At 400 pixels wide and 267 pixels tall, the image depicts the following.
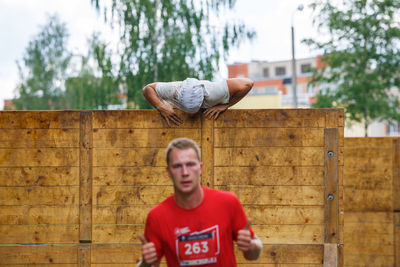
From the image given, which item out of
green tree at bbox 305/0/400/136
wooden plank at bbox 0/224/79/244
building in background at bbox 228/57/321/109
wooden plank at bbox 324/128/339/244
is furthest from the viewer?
building in background at bbox 228/57/321/109

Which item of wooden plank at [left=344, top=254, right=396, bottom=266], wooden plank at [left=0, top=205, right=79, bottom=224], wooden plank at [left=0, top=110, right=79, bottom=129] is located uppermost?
wooden plank at [left=0, top=110, right=79, bottom=129]

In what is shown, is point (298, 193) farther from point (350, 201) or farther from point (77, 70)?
point (77, 70)

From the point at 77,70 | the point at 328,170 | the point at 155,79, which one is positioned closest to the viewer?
the point at 328,170

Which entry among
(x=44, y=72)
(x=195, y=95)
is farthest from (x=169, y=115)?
(x=44, y=72)

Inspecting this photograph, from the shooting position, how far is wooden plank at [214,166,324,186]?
6578 mm

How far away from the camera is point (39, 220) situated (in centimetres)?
661

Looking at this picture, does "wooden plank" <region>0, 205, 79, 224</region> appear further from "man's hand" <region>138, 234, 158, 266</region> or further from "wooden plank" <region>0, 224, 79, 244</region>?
"man's hand" <region>138, 234, 158, 266</region>

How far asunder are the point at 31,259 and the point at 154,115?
2.02 m

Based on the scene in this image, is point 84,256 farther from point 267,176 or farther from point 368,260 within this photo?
point 368,260

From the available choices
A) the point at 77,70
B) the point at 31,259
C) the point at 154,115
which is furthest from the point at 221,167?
the point at 77,70

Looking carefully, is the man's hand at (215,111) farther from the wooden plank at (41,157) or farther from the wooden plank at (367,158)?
the wooden plank at (367,158)

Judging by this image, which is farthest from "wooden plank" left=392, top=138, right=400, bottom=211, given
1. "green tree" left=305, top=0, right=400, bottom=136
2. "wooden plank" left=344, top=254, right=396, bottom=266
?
"green tree" left=305, top=0, right=400, bottom=136

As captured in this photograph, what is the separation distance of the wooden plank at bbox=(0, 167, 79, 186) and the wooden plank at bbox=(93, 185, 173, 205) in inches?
11.4

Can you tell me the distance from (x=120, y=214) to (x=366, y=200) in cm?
394
